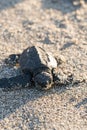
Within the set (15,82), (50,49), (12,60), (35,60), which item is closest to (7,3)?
(50,49)

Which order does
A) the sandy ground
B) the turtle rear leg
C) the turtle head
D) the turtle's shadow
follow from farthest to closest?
the turtle's shadow, the turtle rear leg, the turtle head, the sandy ground

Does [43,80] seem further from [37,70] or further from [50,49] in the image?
[50,49]

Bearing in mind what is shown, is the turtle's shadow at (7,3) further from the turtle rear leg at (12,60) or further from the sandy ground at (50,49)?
the turtle rear leg at (12,60)

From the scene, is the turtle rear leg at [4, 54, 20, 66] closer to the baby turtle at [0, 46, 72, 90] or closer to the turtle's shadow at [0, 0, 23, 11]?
the baby turtle at [0, 46, 72, 90]

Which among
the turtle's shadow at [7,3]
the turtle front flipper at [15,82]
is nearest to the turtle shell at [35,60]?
the turtle front flipper at [15,82]

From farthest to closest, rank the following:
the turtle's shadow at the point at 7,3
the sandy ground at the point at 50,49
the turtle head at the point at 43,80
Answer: the turtle's shadow at the point at 7,3
the turtle head at the point at 43,80
the sandy ground at the point at 50,49

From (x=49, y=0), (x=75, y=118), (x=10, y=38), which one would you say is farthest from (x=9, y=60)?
(x=49, y=0)

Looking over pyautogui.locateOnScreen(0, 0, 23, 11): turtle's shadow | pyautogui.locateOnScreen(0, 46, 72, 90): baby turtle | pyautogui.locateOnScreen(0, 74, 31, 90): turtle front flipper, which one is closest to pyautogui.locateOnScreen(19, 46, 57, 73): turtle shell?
pyautogui.locateOnScreen(0, 46, 72, 90): baby turtle
